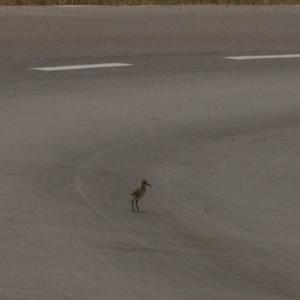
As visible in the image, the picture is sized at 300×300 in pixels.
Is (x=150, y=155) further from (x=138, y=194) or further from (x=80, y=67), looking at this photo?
(x=80, y=67)

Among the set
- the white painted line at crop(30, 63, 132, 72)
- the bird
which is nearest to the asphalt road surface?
the bird

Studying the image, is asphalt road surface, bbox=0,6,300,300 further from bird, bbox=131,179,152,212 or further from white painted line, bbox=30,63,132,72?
white painted line, bbox=30,63,132,72

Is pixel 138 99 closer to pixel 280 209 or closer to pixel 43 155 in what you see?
pixel 43 155

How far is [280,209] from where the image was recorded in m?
13.4

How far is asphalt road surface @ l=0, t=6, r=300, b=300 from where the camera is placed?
1077cm

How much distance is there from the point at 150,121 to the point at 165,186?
11.3 feet

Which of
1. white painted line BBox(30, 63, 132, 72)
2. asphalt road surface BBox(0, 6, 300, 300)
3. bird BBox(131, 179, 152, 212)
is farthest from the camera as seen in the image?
white painted line BBox(30, 63, 132, 72)

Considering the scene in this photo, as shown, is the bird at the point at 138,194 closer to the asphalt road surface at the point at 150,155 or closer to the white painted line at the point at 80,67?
the asphalt road surface at the point at 150,155

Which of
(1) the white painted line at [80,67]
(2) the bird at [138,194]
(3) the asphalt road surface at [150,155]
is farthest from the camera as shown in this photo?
(1) the white painted line at [80,67]

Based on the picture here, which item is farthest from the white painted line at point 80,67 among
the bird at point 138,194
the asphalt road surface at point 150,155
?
the bird at point 138,194

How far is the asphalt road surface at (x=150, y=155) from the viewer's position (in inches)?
424

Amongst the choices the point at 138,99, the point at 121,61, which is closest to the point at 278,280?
the point at 138,99

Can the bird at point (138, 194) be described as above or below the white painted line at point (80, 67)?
below

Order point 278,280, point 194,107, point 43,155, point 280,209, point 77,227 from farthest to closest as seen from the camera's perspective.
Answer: point 194,107, point 43,155, point 280,209, point 77,227, point 278,280
